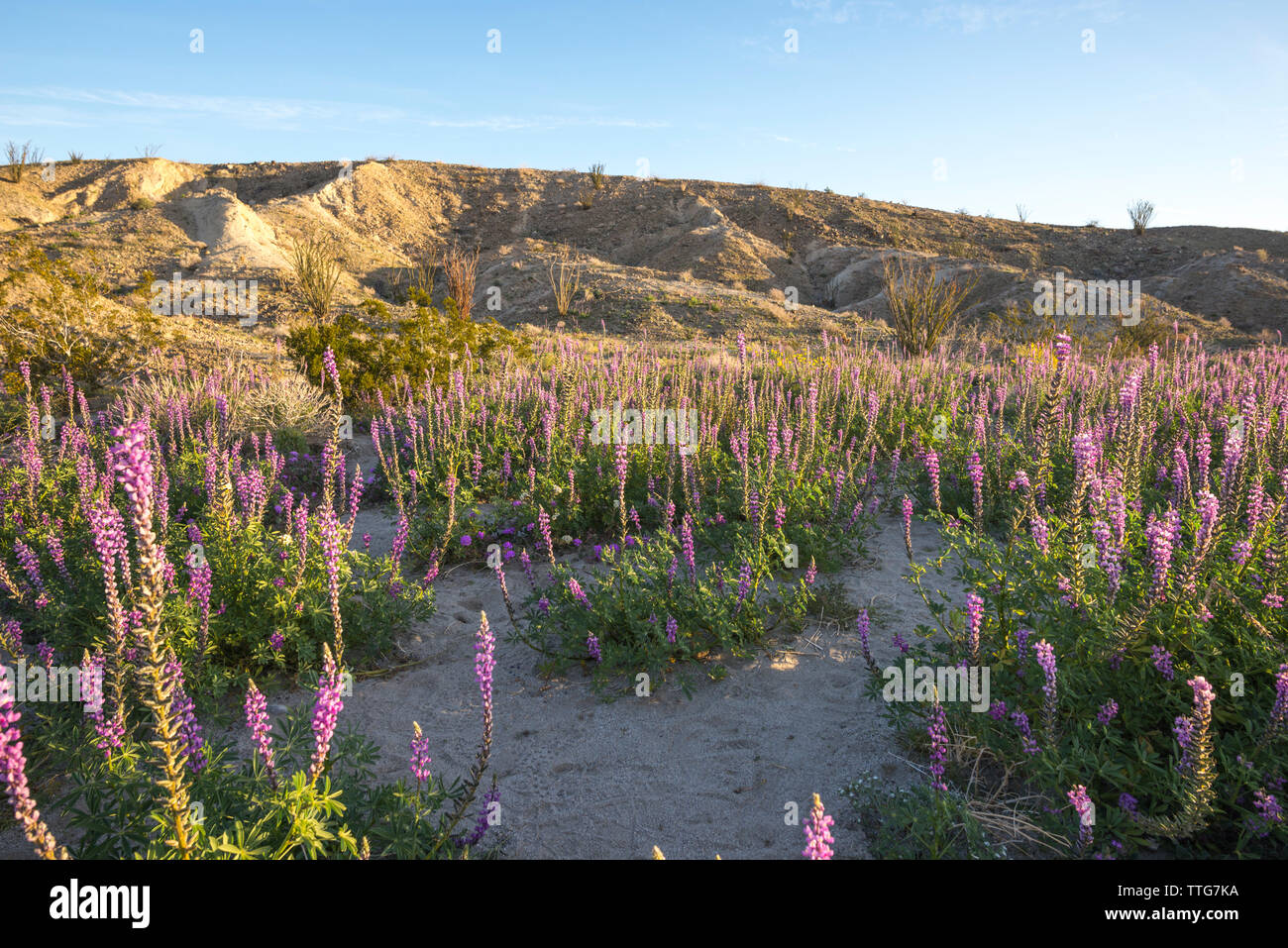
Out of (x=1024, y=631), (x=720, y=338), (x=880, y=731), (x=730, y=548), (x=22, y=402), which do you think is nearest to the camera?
(x=1024, y=631)

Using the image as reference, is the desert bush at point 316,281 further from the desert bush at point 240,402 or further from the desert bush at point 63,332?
the desert bush at point 240,402

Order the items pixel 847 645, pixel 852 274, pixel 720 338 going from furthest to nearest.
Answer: pixel 852 274 → pixel 720 338 → pixel 847 645

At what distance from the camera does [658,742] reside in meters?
3.15

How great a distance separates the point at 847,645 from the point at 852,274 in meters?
23.1

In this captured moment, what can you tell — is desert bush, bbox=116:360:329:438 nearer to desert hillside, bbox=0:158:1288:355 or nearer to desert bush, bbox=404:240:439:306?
desert bush, bbox=404:240:439:306

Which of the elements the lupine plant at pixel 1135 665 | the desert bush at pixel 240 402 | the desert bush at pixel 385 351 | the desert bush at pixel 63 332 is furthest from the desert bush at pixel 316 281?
the lupine plant at pixel 1135 665

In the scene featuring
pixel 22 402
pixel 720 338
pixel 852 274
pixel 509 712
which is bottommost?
pixel 509 712

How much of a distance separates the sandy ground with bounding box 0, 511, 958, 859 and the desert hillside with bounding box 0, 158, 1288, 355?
11.4m

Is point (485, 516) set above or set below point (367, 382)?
below

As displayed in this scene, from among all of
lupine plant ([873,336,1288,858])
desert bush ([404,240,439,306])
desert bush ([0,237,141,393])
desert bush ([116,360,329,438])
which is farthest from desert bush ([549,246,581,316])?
lupine plant ([873,336,1288,858])

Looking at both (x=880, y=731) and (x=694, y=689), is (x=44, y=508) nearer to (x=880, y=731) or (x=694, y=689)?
(x=694, y=689)
